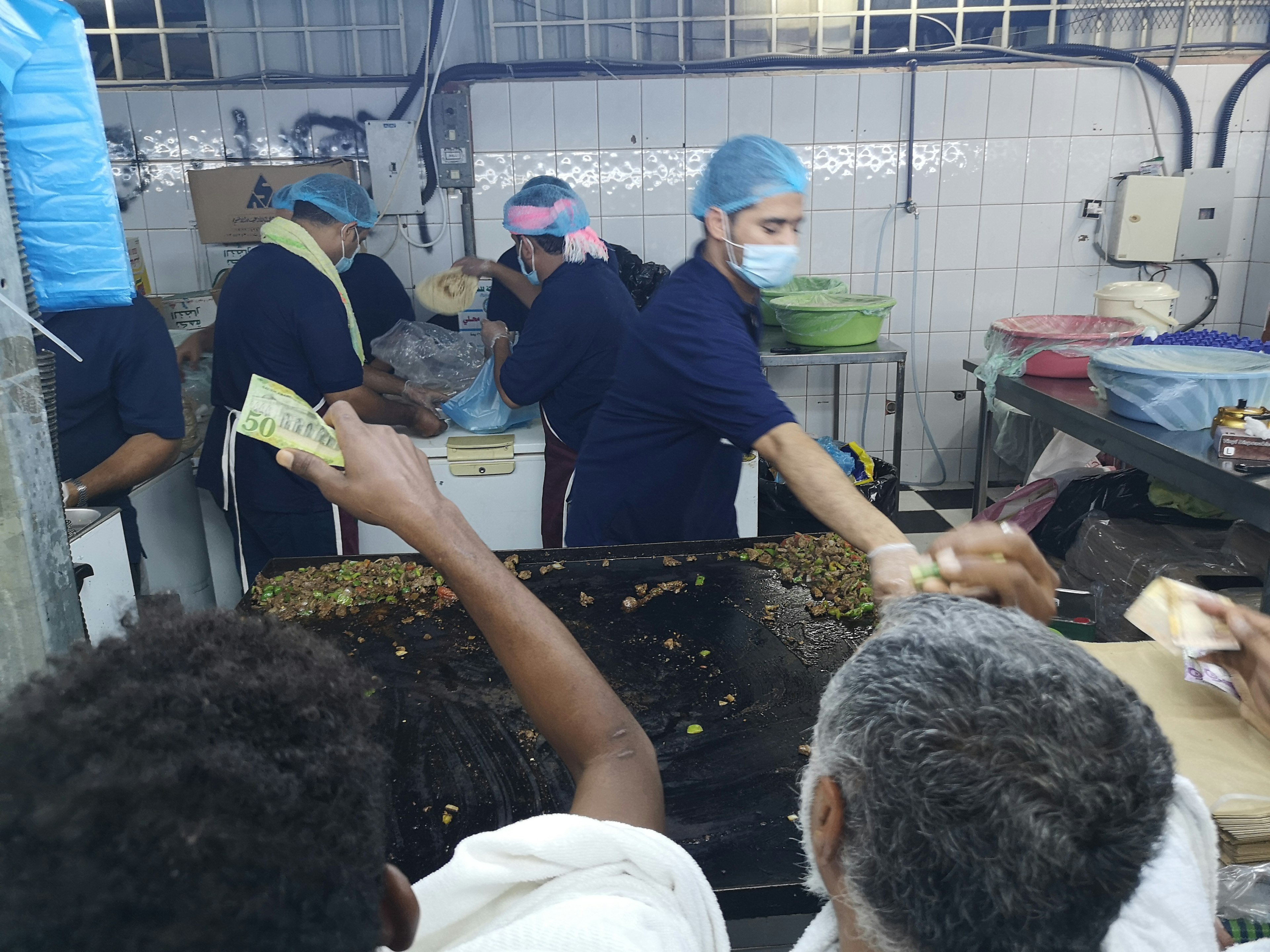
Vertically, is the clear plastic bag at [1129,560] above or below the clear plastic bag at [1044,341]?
below

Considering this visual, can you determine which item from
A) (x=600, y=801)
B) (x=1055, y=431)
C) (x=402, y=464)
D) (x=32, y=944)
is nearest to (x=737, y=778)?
Answer: (x=600, y=801)

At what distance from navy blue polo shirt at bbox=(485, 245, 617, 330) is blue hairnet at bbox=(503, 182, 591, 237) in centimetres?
80

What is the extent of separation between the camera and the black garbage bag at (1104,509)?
2881mm

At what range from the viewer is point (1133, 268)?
4.75 metres

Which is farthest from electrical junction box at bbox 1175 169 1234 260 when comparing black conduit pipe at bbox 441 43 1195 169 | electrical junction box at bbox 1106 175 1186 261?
black conduit pipe at bbox 441 43 1195 169

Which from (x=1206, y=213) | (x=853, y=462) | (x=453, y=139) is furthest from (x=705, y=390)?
(x=1206, y=213)

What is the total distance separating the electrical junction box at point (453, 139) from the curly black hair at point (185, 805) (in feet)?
13.9

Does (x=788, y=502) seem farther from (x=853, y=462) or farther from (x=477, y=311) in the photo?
(x=477, y=311)

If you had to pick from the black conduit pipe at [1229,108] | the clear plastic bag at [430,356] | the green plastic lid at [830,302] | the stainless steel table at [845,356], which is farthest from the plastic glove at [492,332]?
the black conduit pipe at [1229,108]

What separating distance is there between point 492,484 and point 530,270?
87 cm

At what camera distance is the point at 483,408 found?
3.44 metres

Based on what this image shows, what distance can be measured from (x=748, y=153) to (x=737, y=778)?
147cm

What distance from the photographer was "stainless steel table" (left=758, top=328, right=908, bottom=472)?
3904mm

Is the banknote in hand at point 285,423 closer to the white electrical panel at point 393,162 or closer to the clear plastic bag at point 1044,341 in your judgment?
the clear plastic bag at point 1044,341
